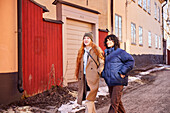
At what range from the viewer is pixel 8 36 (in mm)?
4410

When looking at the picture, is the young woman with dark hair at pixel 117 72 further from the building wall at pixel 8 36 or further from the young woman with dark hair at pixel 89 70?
the building wall at pixel 8 36

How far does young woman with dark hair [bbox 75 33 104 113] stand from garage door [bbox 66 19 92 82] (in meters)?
3.15

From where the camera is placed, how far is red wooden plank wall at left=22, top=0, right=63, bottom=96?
196 inches

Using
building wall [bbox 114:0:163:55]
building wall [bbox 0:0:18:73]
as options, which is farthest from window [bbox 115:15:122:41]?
building wall [bbox 0:0:18:73]

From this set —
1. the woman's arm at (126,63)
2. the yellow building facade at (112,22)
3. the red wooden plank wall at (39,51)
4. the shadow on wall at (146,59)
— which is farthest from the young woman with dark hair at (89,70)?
the shadow on wall at (146,59)

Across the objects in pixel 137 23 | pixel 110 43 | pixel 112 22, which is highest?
pixel 137 23

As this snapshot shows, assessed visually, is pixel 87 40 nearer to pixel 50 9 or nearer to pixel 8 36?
pixel 8 36

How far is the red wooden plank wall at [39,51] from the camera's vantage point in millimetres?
4973

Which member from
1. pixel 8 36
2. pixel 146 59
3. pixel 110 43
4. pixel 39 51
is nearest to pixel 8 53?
pixel 8 36

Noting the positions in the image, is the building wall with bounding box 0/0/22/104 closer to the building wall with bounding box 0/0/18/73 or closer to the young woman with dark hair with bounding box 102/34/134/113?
the building wall with bounding box 0/0/18/73

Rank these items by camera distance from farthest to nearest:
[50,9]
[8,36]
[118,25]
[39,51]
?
[118,25], [50,9], [39,51], [8,36]

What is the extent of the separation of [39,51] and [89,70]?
2.48 metres

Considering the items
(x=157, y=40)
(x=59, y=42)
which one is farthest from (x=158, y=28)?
(x=59, y=42)

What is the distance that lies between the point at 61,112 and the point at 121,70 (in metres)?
1.81
